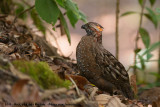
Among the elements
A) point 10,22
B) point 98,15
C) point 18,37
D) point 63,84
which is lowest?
point 63,84

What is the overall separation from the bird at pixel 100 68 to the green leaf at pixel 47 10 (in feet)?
1.66

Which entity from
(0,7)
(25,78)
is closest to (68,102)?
(25,78)

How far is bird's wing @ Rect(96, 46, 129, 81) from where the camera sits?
8.75 ft

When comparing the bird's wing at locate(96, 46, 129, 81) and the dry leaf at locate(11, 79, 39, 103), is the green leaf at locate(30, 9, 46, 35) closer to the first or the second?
the bird's wing at locate(96, 46, 129, 81)

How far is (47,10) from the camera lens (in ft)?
8.02

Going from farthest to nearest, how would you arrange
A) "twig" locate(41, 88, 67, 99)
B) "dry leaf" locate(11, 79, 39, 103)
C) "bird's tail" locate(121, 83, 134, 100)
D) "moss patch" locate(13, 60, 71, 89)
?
"bird's tail" locate(121, 83, 134, 100), "moss patch" locate(13, 60, 71, 89), "twig" locate(41, 88, 67, 99), "dry leaf" locate(11, 79, 39, 103)

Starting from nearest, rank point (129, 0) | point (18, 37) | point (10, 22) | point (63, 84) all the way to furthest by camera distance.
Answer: point (63, 84) → point (18, 37) → point (10, 22) → point (129, 0)

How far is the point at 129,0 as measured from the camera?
21.7 ft

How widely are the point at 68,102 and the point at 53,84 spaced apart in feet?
0.54

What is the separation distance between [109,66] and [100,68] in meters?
0.12

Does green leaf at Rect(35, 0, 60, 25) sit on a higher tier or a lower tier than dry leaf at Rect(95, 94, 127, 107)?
higher

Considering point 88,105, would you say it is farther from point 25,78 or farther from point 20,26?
point 20,26

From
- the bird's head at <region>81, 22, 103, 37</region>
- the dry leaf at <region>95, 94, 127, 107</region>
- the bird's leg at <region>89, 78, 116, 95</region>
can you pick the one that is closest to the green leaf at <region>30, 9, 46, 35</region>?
the bird's head at <region>81, 22, 103, 37</region>

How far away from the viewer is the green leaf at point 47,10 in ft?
7.91
